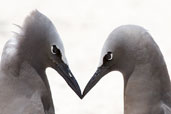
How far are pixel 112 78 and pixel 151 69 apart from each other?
14.8ft

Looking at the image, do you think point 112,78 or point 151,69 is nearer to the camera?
point 151,69

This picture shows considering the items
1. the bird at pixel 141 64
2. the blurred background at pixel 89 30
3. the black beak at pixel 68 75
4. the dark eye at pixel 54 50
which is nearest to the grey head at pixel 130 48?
the bird at pixel 141 64

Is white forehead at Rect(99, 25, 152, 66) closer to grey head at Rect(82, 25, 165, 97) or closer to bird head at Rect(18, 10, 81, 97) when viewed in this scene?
→ grey head at Rect(82, 25, 165, 97)

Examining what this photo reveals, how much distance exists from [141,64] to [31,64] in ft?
3.15

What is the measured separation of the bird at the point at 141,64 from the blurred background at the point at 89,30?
3468 mm

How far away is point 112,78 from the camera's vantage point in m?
11.7

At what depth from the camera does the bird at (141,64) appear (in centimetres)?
716

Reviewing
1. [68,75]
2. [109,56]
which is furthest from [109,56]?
[68,75]

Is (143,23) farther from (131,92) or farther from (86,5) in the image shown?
(131,92)

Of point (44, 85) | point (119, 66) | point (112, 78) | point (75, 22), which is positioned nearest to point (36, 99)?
point (44, 85)

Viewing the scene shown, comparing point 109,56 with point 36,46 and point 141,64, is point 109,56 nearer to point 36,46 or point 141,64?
point 141,64

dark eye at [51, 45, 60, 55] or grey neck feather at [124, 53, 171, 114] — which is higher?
dark eye at [51, 45, 60, 55]

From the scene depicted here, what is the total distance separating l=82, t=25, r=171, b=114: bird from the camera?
7160 millimetres

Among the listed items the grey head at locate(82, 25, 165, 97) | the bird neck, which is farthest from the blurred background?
Answer: the grey head at locate(82, 25, 165, 97)
